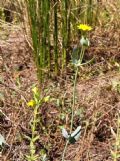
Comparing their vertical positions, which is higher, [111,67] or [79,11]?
[79,11]

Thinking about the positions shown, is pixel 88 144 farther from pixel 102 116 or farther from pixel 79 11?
pixel 79 11

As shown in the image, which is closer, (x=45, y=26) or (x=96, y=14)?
(x=45, y=26)

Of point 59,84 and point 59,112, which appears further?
point 59,84

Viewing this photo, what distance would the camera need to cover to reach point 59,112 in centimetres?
205

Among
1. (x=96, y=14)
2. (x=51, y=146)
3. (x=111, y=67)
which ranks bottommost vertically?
(x=51, y=146)

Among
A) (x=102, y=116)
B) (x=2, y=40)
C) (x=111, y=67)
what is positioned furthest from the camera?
(x=2, y=40)

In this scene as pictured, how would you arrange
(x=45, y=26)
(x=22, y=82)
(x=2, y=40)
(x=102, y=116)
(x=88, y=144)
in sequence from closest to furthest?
(x=88, y=144) → (x=102, y=116) → (x=45, y=26) → (x=22, y=82) → (x=2, y=40)

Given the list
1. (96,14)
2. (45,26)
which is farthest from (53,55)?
(96,14)

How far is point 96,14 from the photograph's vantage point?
2.63 m

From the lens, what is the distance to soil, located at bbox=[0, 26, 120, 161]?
1869mm

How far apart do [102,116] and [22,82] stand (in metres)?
0.56

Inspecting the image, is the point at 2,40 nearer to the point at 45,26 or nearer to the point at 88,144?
the point at 45,26

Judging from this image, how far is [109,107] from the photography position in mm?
2090

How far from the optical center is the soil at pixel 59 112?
1.87m
